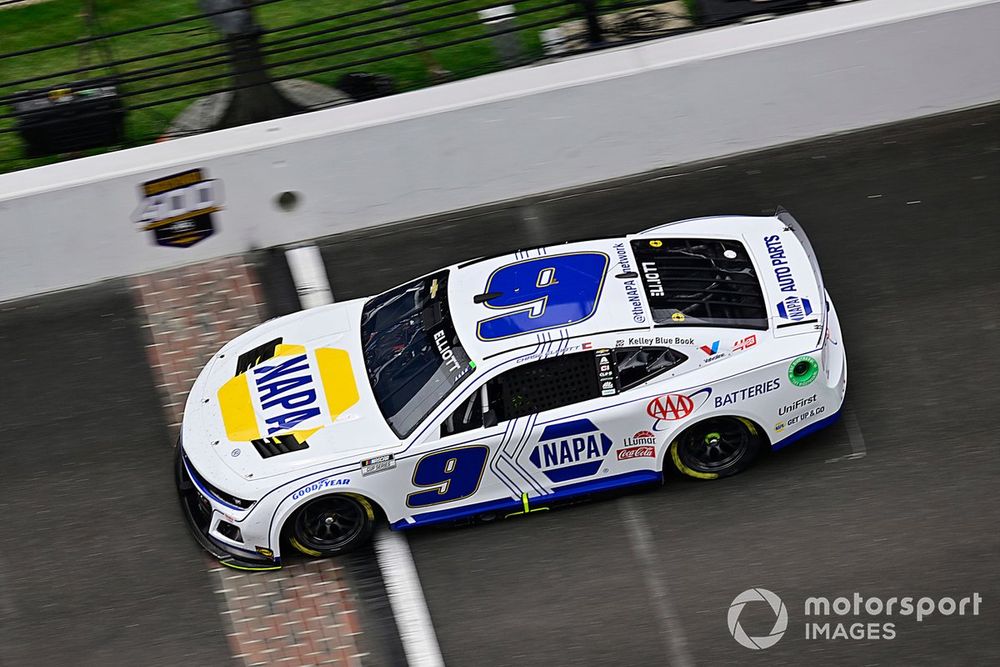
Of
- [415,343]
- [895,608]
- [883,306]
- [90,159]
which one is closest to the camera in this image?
[895,608]

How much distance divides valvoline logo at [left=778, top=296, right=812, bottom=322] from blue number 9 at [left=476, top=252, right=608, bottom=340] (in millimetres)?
1317

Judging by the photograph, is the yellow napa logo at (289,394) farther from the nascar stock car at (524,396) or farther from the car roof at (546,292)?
the car roof at (546,292)

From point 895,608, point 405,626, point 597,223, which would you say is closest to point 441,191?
point 597,223

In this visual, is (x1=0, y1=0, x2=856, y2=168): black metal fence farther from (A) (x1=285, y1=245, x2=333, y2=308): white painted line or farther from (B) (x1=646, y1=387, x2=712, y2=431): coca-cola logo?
(B) (x1=646, y1=387, x2=712, y2=431): coca-cola logo

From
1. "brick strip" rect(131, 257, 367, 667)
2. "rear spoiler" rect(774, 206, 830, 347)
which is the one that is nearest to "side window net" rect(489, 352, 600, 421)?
"rear spoiler" rect(774, 206, 830, 347)

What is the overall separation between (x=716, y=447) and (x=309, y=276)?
433cm

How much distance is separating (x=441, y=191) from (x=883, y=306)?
13.8 ft

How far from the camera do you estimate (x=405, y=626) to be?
25.6ft

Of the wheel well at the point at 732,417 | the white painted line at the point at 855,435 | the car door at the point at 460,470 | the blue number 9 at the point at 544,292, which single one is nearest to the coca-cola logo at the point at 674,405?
the wheel well at the point at 732,417

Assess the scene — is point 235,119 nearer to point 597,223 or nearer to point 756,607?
point 597,223

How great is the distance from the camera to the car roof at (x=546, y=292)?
25.2ft

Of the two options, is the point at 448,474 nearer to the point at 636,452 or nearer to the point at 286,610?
the point at 636,452

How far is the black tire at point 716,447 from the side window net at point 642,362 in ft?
1.69

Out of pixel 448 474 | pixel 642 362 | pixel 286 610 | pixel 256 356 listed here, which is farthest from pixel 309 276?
pixel 642 362
